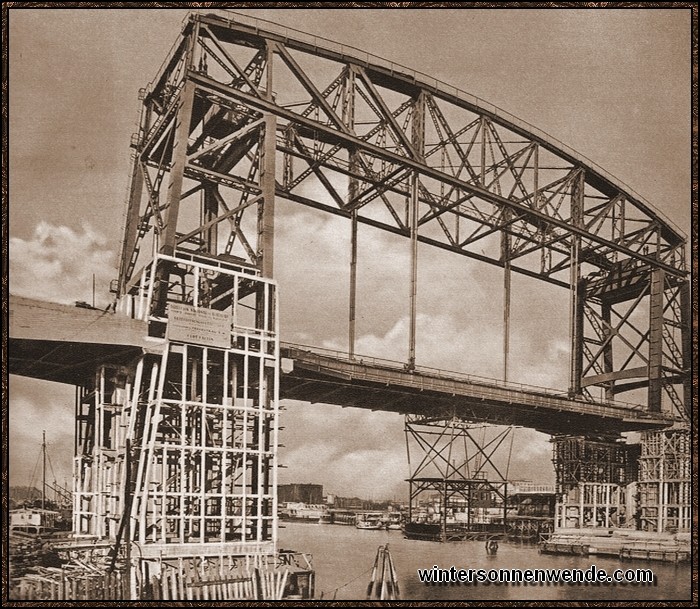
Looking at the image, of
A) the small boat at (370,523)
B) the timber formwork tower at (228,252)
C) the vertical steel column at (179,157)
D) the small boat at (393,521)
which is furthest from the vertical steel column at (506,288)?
the small boat at (370,523)

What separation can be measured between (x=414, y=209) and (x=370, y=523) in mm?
86653

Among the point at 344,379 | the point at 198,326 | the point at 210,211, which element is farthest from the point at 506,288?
the point at 198,326

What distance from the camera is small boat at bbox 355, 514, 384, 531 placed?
386 ft

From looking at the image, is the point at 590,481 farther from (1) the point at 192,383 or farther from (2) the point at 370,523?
(2) the point at 370,523

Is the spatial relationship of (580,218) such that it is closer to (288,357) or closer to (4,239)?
(288,357)

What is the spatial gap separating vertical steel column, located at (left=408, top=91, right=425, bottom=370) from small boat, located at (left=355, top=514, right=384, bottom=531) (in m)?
77.8

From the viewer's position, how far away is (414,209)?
145 ft

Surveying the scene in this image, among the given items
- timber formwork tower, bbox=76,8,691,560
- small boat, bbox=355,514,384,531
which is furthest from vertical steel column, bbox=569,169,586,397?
small boat, bbox=355,514,384,531

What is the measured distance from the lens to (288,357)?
1448 inches

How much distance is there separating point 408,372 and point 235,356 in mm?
14215

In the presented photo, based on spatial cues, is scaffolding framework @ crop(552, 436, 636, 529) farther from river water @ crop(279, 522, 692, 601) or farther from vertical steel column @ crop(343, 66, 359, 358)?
vertical steel column @ crop(343, 66, 359, 358)

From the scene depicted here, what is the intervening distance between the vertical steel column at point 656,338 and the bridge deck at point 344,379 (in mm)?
2548

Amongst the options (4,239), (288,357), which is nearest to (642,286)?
(288,357)

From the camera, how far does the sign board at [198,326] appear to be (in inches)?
1189
